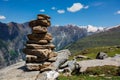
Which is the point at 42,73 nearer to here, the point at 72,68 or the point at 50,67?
the point at 50,67

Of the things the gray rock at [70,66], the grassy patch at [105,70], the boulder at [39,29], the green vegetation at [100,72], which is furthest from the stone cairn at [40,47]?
the gray rock at [70,66]

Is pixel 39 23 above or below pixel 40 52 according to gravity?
above

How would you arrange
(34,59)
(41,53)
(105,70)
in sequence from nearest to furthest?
1. (41,53)
2. (34,59)
3. (105,70)

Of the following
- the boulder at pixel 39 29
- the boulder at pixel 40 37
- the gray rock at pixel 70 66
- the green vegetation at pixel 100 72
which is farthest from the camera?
the gray rock at pixel 70 66

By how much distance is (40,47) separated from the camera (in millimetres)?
31297

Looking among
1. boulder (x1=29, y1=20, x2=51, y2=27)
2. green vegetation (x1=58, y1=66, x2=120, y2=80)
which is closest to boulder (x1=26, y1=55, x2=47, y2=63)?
boulder (x1=29, y1=20, x2=51, y2=27)

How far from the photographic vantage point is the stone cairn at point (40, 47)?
98.9ft

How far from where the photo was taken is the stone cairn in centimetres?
3016

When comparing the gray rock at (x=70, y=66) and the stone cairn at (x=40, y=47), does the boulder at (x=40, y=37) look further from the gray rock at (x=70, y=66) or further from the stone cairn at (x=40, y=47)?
the gray rock at (x=70, y=66)

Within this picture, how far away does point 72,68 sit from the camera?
145 feet

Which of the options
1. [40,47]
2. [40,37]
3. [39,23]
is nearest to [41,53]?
[40,47]

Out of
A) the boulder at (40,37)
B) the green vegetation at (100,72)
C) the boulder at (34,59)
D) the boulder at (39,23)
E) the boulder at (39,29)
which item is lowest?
the green vegetation at (100,72)

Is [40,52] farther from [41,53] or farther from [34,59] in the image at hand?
[34,59]

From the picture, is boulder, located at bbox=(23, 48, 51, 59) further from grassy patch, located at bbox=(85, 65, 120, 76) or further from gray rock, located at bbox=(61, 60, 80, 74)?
gray rock, located at bbox=(61, 60, 80, 74)
